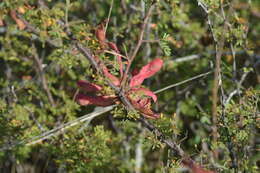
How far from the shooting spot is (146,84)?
2.91m

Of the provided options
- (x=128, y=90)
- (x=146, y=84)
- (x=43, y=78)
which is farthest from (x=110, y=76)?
(x=146, y=84)

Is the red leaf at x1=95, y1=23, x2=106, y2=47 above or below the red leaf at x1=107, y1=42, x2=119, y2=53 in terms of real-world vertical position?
above

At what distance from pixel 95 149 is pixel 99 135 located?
0.36ft

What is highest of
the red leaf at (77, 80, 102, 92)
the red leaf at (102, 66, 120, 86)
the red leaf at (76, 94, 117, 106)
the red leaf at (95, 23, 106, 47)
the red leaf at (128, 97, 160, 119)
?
the red leaf at (95, 23, 106, 47)

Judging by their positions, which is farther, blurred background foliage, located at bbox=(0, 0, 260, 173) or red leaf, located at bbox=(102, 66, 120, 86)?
blurred background foliage, located at bbox=(0, 0, 260, 173)

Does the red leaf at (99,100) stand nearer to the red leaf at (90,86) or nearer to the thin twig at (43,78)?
the red leaf at (90,86)

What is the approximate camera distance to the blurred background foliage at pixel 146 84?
63.8 inches

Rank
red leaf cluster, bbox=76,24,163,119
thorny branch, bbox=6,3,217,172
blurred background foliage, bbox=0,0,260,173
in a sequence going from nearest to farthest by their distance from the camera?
1. thorny branch, bbox=6,3,217,172
2. red leaf cluster, bbox=76,24,163,119
3. blurred background foliage, bbox=0,0,260,173

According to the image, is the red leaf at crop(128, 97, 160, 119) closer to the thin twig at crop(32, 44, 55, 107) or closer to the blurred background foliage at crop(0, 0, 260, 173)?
the blurred background foliage at crop(0, 0, 260, 173)

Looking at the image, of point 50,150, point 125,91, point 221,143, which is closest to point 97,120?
point 50,150

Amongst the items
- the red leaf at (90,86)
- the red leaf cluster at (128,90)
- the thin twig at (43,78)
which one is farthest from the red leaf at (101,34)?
the thin twig at (43,78)

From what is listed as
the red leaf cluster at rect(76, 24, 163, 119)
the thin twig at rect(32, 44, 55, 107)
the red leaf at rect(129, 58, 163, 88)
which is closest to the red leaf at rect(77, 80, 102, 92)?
the red leaf cluster at rect(76, 24, 163, 119)

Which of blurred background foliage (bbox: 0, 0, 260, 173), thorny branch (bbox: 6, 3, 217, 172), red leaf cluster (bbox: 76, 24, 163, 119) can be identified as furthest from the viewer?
blurred background foliage (bbox: 0, 0, 260, 173)

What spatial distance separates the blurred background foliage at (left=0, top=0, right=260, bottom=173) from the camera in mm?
1620
